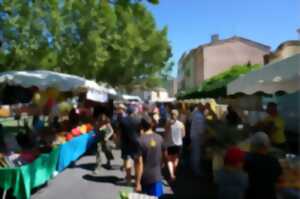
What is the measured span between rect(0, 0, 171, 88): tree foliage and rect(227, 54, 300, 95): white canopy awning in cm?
1605

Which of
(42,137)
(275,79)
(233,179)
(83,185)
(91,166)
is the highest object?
(275,79)

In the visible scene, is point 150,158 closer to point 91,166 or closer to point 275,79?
point 275,79

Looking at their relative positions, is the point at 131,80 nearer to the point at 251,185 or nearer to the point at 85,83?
the point at 85,83

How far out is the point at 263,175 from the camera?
15.3 ft

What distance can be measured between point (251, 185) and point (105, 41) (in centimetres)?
3282

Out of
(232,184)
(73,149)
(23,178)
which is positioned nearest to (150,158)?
(232,184)

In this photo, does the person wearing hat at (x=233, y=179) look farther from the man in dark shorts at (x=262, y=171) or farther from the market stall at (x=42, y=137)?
the market stall at (x=42, y=137)

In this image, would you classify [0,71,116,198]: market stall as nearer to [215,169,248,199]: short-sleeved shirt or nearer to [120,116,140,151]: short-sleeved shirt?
[120,116,140,151]: short-sleeved shirt

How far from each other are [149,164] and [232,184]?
1270mm

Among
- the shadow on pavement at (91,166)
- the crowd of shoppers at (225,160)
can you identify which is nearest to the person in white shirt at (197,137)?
the crowd of shoppers at (225,160)

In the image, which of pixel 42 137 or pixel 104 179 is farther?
pixel 42 137

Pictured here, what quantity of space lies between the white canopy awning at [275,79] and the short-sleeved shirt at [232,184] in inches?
81.6

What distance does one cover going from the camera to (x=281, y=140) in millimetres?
7820

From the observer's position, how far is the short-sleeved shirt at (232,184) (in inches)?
196
